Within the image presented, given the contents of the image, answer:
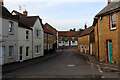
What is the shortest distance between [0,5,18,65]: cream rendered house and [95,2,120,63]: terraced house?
11540mm

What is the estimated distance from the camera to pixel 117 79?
842 cm

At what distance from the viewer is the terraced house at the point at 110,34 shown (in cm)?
1456

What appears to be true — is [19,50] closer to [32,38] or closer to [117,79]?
[32,38]

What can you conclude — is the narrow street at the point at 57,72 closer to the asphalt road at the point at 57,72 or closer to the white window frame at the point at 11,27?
the asphalt road at the point at 57,72

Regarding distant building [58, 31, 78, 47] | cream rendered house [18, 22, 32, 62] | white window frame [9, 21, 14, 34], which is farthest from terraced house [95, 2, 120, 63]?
distant building [58, 31, 78, 47]

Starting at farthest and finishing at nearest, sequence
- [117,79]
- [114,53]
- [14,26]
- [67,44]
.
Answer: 1. [67,44]
2. [14,26]
3. [114,53]
4. [117,79]

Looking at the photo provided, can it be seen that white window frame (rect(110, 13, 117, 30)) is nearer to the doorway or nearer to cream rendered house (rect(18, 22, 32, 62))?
the doorway

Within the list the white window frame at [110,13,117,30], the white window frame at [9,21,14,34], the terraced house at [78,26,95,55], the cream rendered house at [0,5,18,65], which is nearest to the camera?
the cream rendered house at [0,5,18,65]

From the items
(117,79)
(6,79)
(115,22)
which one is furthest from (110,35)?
(6,79)

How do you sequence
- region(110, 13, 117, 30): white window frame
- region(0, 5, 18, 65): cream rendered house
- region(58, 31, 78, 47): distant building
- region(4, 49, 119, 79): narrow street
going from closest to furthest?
1. region(4, 49, 119, 79): narrow street
2. region(0, 5, 18, 65): cream rendered house
3. region(110, 13, 117, 30): white window frame
4. region(58, 31, 78, 47): distant building

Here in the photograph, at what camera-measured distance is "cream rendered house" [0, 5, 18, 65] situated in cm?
1518

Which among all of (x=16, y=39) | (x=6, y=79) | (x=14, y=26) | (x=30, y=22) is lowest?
(x=6, y=79)

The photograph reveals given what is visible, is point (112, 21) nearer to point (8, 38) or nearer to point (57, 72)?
point (57, 72)

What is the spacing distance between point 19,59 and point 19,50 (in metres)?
1.29
